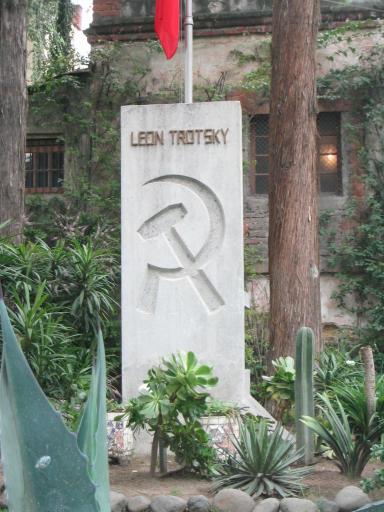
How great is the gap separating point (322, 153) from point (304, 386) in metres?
8.13

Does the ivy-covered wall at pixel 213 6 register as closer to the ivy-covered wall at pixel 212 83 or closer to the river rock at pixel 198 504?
the ivy-covered wall at pixel 212 83

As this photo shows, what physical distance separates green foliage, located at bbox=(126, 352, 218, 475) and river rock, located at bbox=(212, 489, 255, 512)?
655 mm

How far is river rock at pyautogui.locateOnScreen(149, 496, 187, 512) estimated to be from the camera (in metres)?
5.04

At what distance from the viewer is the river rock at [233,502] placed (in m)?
5.02

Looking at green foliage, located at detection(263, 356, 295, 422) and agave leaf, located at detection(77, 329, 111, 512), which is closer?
agave leaf, located at detection(77, 329, 111, 512)

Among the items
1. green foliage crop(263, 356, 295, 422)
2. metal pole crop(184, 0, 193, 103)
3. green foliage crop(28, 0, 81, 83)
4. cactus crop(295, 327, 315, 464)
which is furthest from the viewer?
green foliage crop(28, 0, 81, 83)

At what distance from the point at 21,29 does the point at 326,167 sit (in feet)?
17.5

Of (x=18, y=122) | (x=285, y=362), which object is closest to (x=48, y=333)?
(x=285, y=362)

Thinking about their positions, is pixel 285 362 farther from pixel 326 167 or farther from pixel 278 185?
pixel 326 167

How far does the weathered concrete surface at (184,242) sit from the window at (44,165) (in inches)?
306

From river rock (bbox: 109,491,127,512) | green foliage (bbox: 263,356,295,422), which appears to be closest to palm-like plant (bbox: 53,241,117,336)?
green foliage (bbox: 263,356,295,422)

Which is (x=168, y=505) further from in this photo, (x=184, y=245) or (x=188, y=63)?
(x=188, y=63)

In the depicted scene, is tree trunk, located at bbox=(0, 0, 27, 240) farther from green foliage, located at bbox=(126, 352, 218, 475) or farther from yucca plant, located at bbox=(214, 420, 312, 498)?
yucca plant, located at bbox=(214, 420, 312, 498)

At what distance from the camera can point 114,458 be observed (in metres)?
6.51
